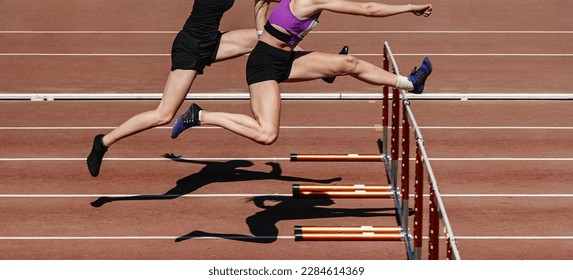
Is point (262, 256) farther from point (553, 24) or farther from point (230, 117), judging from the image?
point (553, 24)

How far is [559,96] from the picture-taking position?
14969 millimetres

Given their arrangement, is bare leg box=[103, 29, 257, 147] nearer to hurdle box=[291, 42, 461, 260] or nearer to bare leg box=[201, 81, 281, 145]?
bare leg box=[201, 81, 281, 145]

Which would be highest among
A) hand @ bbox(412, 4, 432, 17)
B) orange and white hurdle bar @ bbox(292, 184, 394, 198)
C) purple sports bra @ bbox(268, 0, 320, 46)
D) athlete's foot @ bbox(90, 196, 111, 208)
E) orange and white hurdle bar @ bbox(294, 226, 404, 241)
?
hand @ bbox(412, 4, 432, 17)

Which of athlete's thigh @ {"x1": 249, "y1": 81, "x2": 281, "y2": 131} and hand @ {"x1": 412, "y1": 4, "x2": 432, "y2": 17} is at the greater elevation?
hand @ {"x1": 412, "y1": 4, "x2": 432, "y2": 17}

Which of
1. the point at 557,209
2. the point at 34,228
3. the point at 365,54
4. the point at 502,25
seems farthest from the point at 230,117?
the point at 502,25

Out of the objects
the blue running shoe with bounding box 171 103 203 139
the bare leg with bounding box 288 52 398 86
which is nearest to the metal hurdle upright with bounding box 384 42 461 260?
the bare leg with bounding box 288 52 398 86

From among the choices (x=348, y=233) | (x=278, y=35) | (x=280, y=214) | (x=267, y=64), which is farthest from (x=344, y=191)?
Result: (x=278, y=35)

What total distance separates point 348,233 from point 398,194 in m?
1.20

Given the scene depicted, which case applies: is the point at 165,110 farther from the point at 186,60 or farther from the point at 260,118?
the point at 260,118

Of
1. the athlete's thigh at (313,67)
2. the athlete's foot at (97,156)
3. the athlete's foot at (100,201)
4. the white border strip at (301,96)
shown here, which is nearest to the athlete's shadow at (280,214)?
the athlete's foot at (97,156)

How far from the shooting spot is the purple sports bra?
32.8 feet

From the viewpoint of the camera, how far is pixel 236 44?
11.0 m

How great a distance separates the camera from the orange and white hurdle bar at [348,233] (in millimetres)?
9906

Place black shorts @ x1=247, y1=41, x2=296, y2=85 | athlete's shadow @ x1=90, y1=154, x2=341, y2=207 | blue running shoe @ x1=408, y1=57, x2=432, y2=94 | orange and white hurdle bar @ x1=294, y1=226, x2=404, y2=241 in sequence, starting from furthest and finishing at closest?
athlete's shadow @ x1=90, y1=154, x2=341, y2=207
blue running shoe @ x1=408, y1=57, x2=432, y2=94
black shorts @ x1=247, y1=41, x2=296, y2=85
orange and white hurdle bar @ x1=294, y1=226, x2=404, y2=241
